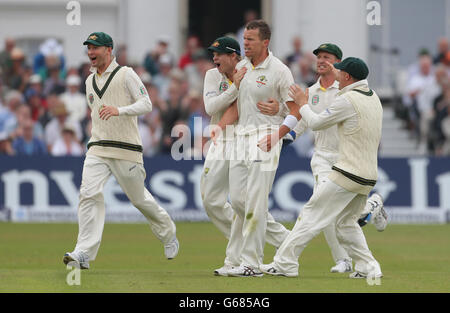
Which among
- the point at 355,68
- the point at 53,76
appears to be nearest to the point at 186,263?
the point at 355,68

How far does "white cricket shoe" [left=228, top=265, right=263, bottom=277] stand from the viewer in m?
11.1

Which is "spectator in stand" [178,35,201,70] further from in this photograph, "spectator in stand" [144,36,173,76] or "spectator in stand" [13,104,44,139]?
"spectator in stand" [13,104,44,139]

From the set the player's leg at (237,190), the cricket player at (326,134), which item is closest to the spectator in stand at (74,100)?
the cricket player at (326,134)

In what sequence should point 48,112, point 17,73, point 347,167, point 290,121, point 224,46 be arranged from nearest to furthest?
point 347,167, point 290,121, point 224,46, point 48,112, point 17,73

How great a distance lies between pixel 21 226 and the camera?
19016mm

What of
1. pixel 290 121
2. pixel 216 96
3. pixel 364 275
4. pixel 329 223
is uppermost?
pixel 216 96

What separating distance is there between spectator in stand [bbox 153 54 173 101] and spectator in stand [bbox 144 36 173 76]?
0.17m

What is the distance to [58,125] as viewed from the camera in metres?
21.2

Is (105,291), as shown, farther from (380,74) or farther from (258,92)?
(380,74)

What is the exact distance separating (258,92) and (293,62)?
A: 40.4 feet

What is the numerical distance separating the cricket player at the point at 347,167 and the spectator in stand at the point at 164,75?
39.0 ft

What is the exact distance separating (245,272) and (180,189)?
9.19 meters

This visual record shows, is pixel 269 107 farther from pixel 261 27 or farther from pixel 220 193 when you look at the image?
pixel 220 193

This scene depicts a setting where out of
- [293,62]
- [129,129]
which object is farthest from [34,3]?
[129,129]
